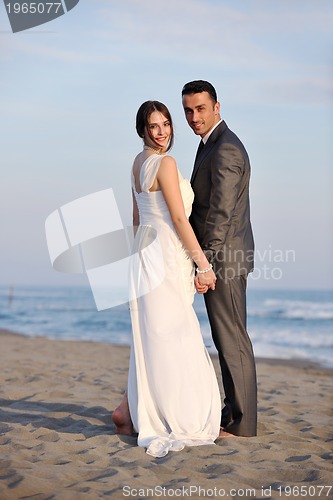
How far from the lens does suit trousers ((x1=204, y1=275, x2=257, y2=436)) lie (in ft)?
13.5

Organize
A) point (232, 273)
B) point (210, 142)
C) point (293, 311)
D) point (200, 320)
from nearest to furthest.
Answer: point (232, 273), point (210, 142), point (200, 320), point (293, 311)

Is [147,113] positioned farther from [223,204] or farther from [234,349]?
[234,349]

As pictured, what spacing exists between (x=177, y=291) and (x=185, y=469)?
1.13 meters

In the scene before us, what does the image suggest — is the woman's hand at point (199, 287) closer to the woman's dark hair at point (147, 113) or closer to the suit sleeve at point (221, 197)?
the suit sleeve at point (221, 197)

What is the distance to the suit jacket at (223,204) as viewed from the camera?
3.99 metres

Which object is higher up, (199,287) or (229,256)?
(229,256)

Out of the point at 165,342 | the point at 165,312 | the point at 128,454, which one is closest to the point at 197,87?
the point at 165,312

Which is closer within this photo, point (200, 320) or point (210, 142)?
point (210, 142)

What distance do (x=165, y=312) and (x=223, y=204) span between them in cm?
74

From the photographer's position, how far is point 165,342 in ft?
13.2

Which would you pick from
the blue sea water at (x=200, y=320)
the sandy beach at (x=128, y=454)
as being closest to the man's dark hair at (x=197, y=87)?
the sandy beach at (x=128, y=454)

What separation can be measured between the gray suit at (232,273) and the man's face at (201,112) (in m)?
0.07

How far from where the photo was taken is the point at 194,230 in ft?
14.0

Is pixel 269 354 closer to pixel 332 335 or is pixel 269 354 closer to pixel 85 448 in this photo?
pixel 332 335
